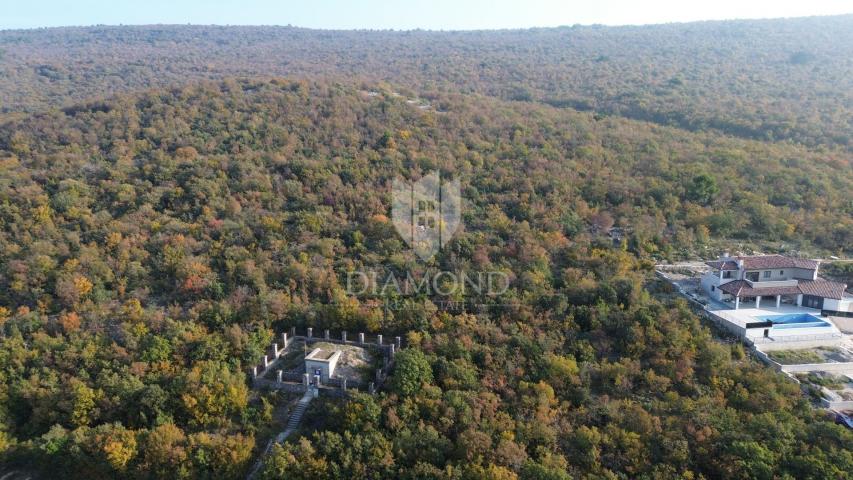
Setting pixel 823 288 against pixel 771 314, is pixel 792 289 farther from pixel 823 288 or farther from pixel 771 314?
pixel 771 314

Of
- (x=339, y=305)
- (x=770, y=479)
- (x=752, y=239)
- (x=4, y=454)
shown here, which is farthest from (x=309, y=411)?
(x=752, y=239)

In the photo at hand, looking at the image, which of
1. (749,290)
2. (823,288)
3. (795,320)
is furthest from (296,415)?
(823,288)

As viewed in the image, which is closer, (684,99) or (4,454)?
(4,454)

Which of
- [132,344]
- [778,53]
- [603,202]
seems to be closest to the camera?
[132,344]

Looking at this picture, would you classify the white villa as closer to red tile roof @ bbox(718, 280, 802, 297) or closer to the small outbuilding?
red tile roof @ bbox(718, 280, 802, 297)

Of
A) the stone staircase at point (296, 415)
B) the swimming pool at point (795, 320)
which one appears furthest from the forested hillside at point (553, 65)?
the stone staircase at point (296, 415)

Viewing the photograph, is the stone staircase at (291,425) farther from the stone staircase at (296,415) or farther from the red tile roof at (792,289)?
the red tile roof at (792,289)

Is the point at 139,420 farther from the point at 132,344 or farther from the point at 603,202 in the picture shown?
the point at 603,202
